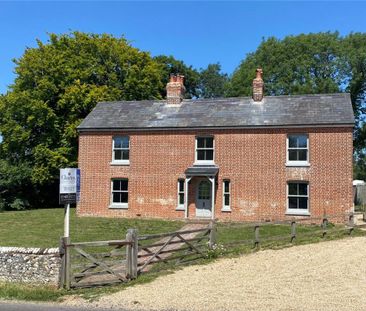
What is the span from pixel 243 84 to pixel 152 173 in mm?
24036

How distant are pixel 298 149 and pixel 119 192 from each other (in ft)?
37.3

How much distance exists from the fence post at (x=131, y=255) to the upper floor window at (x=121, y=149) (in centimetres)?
1711

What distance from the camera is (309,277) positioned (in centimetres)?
1275

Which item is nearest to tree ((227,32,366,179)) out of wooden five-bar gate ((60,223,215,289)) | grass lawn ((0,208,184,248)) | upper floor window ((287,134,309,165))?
upper floor window ((287,134,309,165))

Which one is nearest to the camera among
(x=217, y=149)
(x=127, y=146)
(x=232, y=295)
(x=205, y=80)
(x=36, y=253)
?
(x=232, y=295)

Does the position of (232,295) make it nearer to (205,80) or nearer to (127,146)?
(127,146)

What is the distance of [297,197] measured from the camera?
26500mm

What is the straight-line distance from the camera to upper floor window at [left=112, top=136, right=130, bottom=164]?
29.9 m

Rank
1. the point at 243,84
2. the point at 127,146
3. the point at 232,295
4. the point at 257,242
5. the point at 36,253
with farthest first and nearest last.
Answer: the point at 243,84
the point at 127,146
the point at 257,242
the point at 36,253
the point at 232,295

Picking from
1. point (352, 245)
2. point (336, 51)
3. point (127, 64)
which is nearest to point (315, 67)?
point (336, 51)

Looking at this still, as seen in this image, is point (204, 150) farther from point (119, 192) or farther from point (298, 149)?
point (119, 192)

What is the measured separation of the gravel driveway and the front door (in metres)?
11.7

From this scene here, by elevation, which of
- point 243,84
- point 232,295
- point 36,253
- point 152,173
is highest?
point 243,84

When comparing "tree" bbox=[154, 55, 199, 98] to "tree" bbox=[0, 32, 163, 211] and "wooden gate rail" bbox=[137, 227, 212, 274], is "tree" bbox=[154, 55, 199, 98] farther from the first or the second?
"wooden gate rail" bbox=[137, 227, 212, 274]
